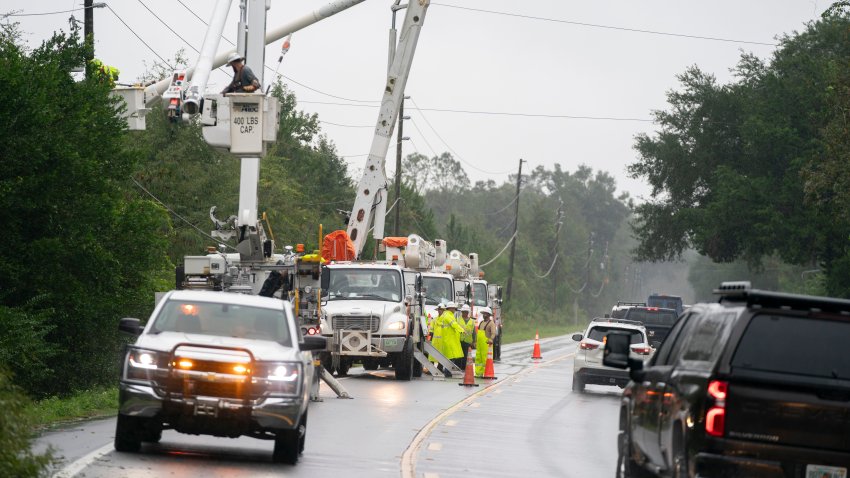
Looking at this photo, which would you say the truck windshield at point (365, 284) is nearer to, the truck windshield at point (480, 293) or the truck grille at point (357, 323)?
the truck grille at point (357, 323)

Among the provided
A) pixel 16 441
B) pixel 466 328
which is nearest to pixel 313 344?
pixel 16 441

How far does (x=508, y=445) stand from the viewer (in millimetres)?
18375

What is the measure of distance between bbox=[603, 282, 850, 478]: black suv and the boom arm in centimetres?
2591

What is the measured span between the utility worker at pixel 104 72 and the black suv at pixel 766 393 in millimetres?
21629

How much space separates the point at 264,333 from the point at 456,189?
584 feet

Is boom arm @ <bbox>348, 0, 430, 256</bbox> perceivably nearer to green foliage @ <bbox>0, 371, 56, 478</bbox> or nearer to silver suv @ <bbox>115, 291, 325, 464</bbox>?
silver suv @ <bbox>115, 291, 325, 464</bbox>

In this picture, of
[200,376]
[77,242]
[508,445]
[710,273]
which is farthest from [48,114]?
[710,273]

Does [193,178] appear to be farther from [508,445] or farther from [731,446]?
[731,446]

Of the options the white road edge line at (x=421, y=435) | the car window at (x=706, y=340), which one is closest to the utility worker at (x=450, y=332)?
the white road edge line at (x=421, y=435)

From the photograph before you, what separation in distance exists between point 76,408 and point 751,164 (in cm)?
5124

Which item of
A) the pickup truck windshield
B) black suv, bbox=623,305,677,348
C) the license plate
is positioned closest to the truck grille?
black suv, bbox=623,305,677,348

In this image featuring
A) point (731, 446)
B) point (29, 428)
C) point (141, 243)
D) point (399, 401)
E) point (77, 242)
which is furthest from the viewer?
point (141, 243)

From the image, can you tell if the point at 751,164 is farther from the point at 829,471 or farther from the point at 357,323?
the point at 829,471

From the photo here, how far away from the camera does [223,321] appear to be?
590 inches
